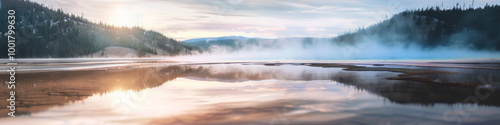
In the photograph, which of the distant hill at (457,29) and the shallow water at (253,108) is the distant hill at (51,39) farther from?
the distant hill at (457,29)

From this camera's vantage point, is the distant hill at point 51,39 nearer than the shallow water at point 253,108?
No

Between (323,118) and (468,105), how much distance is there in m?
7.66

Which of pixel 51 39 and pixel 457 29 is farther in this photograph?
pixel 51 39

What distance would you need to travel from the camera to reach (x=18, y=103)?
578 inches

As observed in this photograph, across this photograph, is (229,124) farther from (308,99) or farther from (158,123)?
(308,99)

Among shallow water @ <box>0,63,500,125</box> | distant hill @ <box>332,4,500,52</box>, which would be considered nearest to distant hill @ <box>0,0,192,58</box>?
shallow water @ <box>0,63,500,125</box>

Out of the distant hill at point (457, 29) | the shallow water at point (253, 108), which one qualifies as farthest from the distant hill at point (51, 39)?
the distant hill at point (457, 29)

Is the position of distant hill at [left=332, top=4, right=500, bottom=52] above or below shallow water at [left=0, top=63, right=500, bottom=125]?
above

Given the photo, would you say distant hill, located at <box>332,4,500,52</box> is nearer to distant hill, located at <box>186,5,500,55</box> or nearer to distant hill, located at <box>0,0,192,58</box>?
distant hill, located at <box>186,5,500,55</box>

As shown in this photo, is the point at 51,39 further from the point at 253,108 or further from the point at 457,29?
the point at 457,29

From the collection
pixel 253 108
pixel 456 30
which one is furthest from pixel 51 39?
pixel 456 30

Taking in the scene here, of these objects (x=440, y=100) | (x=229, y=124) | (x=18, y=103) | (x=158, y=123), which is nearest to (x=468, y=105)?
(x=440, y=100)

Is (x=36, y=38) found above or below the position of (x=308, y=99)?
above

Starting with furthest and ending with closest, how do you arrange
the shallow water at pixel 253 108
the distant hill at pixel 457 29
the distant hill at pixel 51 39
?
the distant hill at pixel 457 29
the distant hill at pixel 51 39
the shallow water at pixel 253 108
